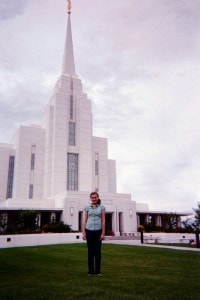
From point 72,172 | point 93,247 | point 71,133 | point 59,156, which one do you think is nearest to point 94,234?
point 93,247

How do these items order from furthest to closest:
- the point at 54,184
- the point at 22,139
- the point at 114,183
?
1. the point at 114,183
2. the point at 22,139
3. the point at 54,184

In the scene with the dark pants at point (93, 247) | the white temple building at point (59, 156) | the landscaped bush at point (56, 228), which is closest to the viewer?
the dark pants at point (93, 247)

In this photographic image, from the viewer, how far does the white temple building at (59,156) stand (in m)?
43.0

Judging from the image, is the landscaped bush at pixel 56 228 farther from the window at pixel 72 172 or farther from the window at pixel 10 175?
the window at pixel 10 175

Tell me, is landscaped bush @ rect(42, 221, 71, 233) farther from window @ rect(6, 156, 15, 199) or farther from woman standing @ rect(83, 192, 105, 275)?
woman standing @ rect(83, 192, 105, 275)

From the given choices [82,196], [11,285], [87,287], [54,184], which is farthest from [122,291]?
[54,184]

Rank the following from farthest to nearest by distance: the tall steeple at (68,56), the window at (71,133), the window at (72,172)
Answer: the tall steeple at (68,56) < the window at (71,133) < the window at (72,172)

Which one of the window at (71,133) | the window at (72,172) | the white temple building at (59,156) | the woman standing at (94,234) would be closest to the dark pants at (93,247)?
the woman standing at (94,234)

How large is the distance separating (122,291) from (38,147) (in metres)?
42.8

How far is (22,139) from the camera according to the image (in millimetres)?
45094

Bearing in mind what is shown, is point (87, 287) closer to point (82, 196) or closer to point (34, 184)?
point (82, 196)

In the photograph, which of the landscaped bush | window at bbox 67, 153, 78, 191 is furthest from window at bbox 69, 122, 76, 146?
the landscaped bush

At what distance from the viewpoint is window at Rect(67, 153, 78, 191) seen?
43500mm

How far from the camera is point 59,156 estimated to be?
43406 millimetres
